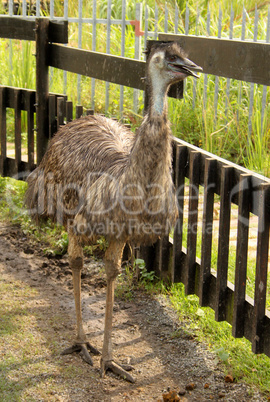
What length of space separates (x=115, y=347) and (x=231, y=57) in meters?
2.04

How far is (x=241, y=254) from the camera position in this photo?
140 inches

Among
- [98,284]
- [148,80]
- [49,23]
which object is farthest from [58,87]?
[148,80]

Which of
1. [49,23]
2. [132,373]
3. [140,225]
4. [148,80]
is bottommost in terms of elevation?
[132,373]

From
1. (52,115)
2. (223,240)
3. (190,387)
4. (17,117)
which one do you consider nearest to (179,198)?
(223,240)

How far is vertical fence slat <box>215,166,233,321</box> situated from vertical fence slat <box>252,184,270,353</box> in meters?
0.35

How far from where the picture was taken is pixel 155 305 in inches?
182

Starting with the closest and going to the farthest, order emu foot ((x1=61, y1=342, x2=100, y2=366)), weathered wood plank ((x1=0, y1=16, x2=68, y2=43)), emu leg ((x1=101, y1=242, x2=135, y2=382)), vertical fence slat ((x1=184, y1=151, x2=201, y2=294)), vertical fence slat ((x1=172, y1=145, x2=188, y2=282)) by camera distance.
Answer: emu leg ((x1=101, y1=242, x2=135, y2=382)) < emu foot ((x1=61, y1=342, x2=100, y2=366)) < vertical fence slat ((x1=184, y1=151, x2=201, y2=294)) < vertical fence slat ((x1=172, y1=145, x2=188, y2=282)) < weathered wood plank ((x1=0, y1=16, x2=68, y2=43))

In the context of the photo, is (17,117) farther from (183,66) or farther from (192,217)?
(183,66)

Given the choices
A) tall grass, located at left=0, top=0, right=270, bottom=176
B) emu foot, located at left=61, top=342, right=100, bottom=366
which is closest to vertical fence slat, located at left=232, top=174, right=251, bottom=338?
emu foot, located at left=61, top=342, right=100, bottom=366

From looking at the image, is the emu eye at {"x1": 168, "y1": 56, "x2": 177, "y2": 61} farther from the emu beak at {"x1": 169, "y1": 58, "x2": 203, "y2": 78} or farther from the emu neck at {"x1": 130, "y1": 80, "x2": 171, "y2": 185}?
the emu neck at {"x1": 130, "y1": 80, "x2": 171, "y2": 185}

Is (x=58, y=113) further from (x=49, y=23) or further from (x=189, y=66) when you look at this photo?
(x=189, y=66)

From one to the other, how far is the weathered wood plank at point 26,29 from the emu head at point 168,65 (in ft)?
7.74

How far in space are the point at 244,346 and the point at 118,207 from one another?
4.18 feet

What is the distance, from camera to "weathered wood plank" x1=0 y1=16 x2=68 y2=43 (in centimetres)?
559
